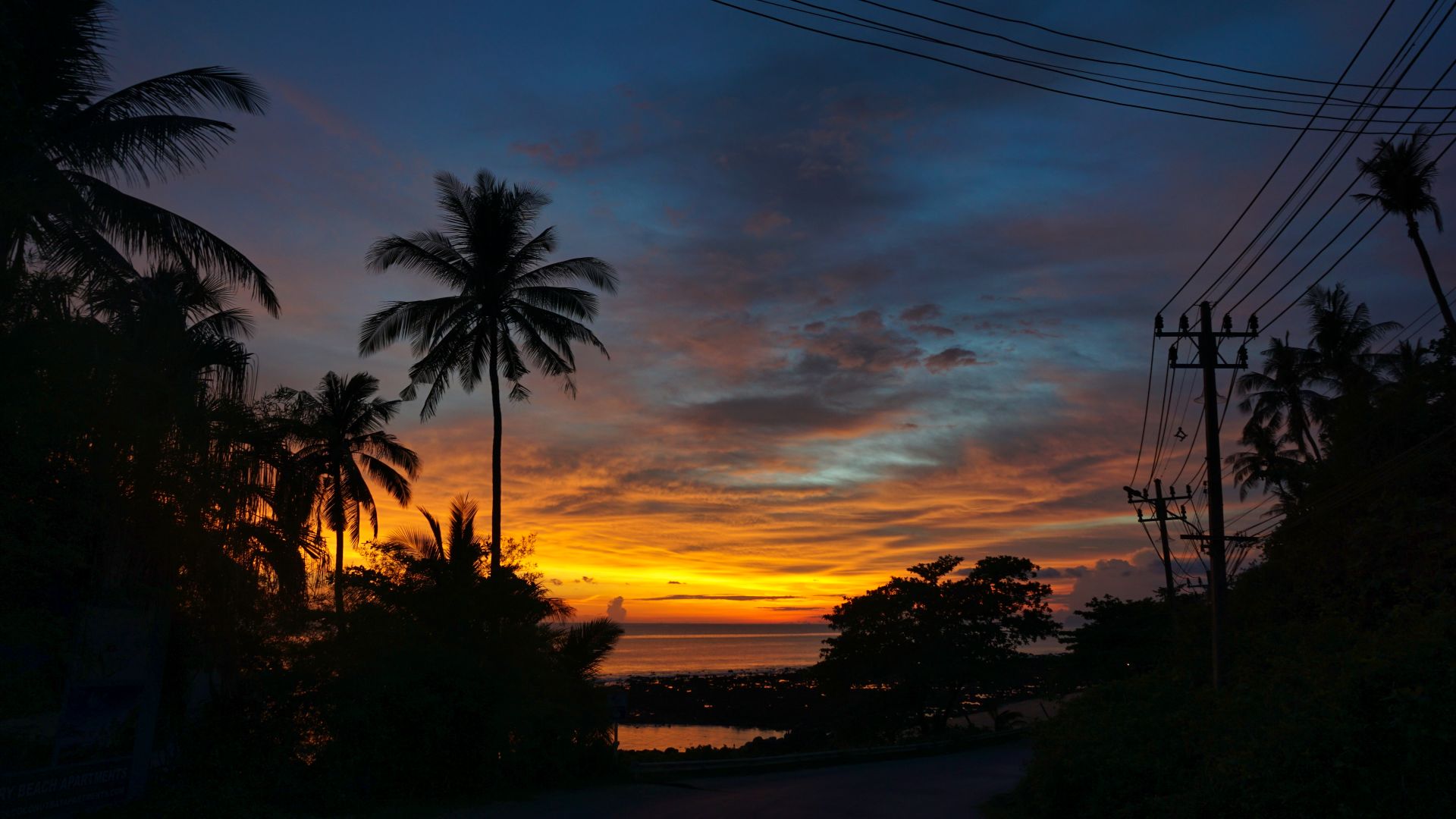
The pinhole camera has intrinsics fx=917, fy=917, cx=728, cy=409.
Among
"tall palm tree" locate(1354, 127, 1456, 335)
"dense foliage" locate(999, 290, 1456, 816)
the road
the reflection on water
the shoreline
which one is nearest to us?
"dense foliage" locate(999, 290, 1456, 816)

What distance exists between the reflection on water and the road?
119 ft

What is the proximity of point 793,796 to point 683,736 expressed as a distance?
167ft

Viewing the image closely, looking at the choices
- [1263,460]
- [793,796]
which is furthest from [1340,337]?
[793,796]

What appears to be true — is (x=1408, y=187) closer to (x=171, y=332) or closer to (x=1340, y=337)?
(x=1340, y=337)

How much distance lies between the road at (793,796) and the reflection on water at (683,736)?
36184 mm

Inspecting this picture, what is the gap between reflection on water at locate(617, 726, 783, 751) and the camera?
5897cm

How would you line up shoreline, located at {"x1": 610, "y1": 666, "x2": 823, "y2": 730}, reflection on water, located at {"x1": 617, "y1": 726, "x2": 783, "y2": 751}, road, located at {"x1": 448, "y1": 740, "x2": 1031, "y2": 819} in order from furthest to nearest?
1. shoreline, located at {"x1": 610, "y1": 666, "x2": 823, "y2": 730}
2. reflection on water, located at {"x1": 617, "y1": 726, "x2": 783, "y2": 751}
3. road, located at {"x1": 448, "y1": 740, "x2": 1031, "y2": 819}

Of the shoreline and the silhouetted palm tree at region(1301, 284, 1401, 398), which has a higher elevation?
the silhouetted palm tree at region(1301, 284, 1401, 398)

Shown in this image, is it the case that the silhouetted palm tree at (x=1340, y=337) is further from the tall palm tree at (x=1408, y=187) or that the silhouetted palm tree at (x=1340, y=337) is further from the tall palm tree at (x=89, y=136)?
the tall palm tree at (x=89, y=136)

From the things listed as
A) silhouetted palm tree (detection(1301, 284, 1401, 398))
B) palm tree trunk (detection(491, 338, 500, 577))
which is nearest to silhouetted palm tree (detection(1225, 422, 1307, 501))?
silhouetted palm tree (detection(1301, 284, 1401, 398))

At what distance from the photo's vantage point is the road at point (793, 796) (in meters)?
15.1

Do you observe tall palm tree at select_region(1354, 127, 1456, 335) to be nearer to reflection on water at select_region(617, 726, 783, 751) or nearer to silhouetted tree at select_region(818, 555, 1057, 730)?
silhouetted tree at select_region(818, 555, 1057, 730)

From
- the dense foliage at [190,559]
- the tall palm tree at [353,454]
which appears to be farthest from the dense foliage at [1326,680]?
the tall palm tree at [353,454]

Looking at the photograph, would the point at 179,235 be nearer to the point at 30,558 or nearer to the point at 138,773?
the point at 30,558
